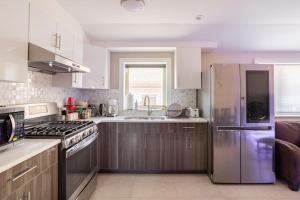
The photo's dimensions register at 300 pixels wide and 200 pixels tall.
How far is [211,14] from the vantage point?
2.82m

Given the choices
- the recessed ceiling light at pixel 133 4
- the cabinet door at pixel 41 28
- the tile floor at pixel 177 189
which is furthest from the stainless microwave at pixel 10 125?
the recessed ceiling light at pixel 133 4

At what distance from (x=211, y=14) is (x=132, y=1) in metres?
1.18

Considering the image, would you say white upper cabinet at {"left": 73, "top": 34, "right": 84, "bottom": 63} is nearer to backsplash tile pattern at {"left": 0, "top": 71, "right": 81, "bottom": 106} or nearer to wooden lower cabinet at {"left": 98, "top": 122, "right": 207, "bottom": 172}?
backsplash tile pattern at {"left": 0, "top": 71, "right": 81, "bottom": 106}

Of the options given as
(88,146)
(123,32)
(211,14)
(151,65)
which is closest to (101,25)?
(123,32)

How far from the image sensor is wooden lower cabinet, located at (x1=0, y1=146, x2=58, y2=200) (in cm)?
114

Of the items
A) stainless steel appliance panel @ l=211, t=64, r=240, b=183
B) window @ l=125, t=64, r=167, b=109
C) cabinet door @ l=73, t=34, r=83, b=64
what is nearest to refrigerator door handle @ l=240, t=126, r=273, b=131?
stainless steel appliance panel @ l=211, t=64, r=240, b=183

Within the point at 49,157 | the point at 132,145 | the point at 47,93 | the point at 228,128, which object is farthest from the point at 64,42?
the point at 228,128

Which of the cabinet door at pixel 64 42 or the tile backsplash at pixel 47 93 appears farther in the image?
the cabinet door at pixel 64 42

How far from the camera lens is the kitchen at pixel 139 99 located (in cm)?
173

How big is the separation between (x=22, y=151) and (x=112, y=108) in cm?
239

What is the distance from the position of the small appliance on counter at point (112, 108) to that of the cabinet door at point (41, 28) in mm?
1682

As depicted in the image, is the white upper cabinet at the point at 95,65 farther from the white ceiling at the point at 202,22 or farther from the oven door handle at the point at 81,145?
the oven door handle at the point at 81,145

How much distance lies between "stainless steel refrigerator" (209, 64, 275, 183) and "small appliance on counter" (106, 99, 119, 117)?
1825 millimetres

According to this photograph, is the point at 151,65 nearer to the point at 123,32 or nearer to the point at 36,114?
the point at 123,32
